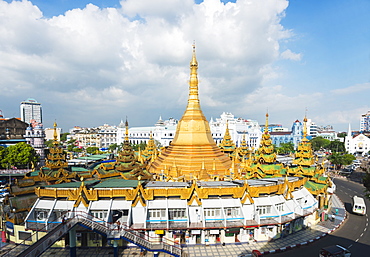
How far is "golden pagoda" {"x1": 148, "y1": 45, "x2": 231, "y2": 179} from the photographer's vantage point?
36.5 m

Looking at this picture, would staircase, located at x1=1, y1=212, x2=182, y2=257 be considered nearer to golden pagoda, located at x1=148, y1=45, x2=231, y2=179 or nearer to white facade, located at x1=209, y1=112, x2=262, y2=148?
golden pagoda, located at x1=148, y1=45, x2=231, y2=179

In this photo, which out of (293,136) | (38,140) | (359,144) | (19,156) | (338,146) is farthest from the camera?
(293,136)

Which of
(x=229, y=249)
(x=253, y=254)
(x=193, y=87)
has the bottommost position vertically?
(x=229, y=249)

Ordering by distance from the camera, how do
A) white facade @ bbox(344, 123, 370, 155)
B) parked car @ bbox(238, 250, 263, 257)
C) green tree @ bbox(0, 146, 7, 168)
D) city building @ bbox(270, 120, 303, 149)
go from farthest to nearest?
1. city building @ bbox(270, 120, 303, 149)
2. white facade @ bbox(344, 123, 370, 155)
3. green tree @ bbox(0, 146, 7, 168)
4. parked car @ bbox(238, 250, 263, 257)

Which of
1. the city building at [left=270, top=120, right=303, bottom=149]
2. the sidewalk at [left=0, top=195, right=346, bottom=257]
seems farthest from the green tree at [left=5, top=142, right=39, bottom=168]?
the city building at [left=270, top=120, right=303, bottom=149]

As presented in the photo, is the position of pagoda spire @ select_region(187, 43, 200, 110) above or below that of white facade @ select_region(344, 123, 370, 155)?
above

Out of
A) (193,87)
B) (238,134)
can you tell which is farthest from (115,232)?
(238,134)

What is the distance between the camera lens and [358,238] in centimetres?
2458

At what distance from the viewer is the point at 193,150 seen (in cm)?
3897

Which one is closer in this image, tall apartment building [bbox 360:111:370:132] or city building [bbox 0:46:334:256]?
city building [bbox 0:46:334:256]

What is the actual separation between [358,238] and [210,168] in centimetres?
2091

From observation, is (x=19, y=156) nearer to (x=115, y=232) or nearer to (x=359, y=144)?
(x=115, y=232)

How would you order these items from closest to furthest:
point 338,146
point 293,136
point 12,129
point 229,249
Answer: point 229,249 → point 12,129 → point 338,146 → point 293,136

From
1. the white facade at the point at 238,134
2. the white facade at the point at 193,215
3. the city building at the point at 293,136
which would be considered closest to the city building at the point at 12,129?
the white facade at the point at 193,215
